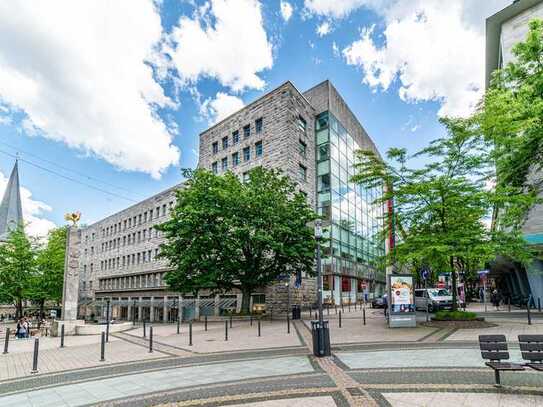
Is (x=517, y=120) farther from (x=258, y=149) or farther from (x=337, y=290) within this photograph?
(x=337, y=290)

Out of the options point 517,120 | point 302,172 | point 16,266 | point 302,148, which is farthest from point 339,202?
point 16,266

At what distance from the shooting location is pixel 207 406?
6988 millimetres

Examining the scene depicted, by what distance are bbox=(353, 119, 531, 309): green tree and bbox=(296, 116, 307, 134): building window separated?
1976 centimetres

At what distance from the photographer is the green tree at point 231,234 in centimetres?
2677

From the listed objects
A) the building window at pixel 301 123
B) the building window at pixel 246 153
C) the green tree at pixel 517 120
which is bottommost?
the green tree at pixel 517 120

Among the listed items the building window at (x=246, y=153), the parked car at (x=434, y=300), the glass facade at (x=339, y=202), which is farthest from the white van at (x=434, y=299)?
the building window at (x=246, y=153)

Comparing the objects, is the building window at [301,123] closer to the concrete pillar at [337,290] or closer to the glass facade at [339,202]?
the glass facade at [339,202]

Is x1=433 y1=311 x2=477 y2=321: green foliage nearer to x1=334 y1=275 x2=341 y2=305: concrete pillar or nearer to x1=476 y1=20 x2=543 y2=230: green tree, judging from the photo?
x1=476 y1=20 x2=543 y2=230: green tree

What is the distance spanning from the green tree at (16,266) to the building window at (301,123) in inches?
1295

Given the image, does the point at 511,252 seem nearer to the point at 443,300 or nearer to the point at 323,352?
the point at 323,352

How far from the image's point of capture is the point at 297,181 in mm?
37625

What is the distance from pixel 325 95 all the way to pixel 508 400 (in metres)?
39.9

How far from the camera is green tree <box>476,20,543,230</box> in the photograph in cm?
1554

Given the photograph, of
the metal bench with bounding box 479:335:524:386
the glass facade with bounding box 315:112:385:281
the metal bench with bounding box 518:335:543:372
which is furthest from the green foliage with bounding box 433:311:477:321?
the glass facade with bounding box 315:112:385:281
